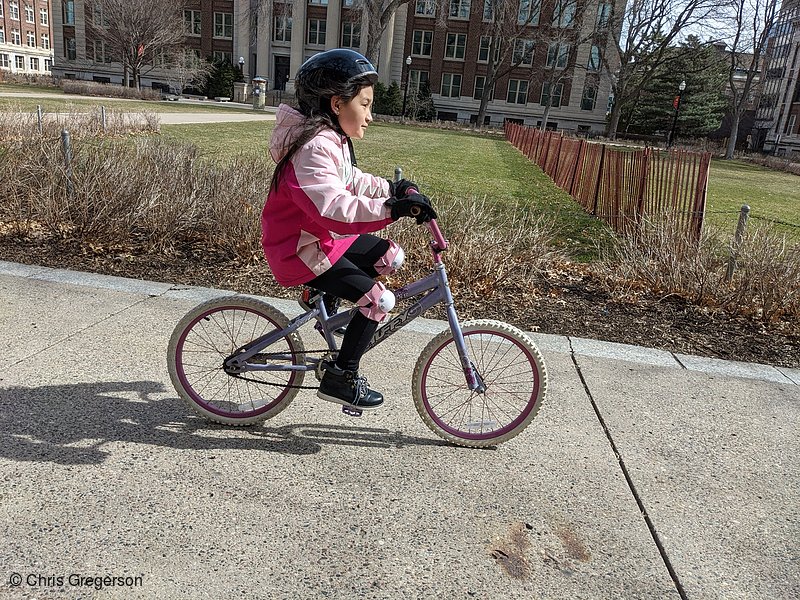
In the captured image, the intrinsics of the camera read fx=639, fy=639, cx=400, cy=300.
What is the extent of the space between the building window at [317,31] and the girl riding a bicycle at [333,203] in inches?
2604

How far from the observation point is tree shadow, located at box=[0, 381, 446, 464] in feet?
10.3

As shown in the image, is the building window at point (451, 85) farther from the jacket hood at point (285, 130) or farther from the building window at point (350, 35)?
the jacket hood at point (285, 130)

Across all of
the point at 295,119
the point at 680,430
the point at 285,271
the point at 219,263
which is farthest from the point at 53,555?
the point at 219,263

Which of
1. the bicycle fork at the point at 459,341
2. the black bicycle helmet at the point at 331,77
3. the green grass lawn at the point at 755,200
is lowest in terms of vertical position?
the green grass lawn at the point at 755,200

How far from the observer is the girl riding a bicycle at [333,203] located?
2.77 metres

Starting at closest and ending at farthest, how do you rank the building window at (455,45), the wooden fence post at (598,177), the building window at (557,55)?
the wooden fence post at (598,177)
the building window at (557,55)
the building window at (455,45)

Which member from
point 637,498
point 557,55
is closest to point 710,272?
point 637,498

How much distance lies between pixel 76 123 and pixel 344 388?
15.0m

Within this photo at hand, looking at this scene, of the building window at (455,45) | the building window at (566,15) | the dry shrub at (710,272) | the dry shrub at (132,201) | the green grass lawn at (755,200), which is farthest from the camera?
the building window at (455,45)

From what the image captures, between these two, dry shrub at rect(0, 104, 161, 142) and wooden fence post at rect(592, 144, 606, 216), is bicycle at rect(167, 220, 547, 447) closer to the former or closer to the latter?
dry shrub at rect(0, 104, 161, 142)

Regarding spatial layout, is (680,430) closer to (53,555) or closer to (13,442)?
(53,555)

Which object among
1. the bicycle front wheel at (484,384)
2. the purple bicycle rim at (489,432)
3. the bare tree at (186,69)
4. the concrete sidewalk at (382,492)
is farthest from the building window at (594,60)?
the purple bicycle rim at (489,432)

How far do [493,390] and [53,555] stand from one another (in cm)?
232

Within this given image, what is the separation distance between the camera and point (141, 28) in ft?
162
